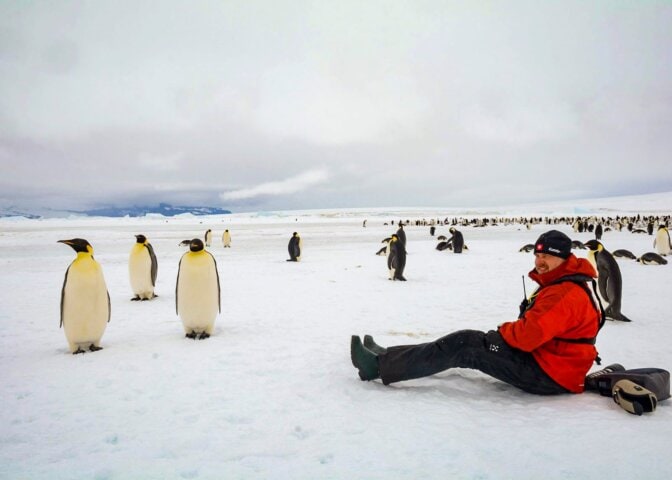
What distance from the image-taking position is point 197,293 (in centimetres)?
525

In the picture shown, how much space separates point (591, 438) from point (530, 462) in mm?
525

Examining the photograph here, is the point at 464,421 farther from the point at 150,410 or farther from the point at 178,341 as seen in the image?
the point at 178,341

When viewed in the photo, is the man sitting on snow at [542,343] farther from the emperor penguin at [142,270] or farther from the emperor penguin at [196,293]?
the emperor penguin at [142,270]

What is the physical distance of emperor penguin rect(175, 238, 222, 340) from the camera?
5.27m

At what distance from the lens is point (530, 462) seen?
2.44 metres

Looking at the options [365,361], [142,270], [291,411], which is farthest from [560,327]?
[142,270]

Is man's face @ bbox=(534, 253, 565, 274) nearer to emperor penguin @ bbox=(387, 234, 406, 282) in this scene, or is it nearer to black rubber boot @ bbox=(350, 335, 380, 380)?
black rubber boot @ bbox=(350, 335, 380, 380)

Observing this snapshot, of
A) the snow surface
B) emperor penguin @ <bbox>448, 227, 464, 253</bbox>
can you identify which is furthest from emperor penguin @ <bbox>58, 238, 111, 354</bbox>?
emperor penguin @ <bbox>448, 227, 464, 253</bbox>

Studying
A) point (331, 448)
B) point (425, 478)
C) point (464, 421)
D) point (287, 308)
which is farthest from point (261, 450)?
point (287, 308)

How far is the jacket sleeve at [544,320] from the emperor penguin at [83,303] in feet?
13.5

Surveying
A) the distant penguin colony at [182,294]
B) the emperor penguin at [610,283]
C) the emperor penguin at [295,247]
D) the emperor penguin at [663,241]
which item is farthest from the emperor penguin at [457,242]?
the emperor penguin at [610,283]

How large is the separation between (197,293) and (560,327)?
3.90 metres

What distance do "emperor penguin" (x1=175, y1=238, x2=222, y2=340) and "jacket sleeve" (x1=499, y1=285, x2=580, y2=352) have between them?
354 centimetres

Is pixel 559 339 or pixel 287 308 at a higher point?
pixel 559 339
